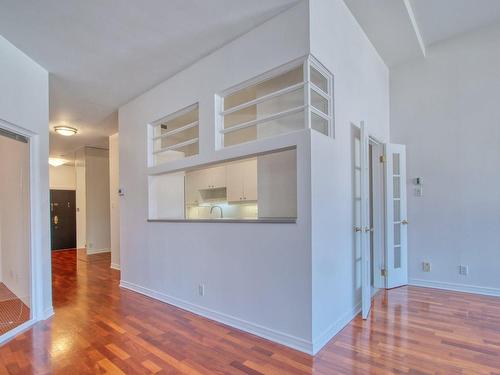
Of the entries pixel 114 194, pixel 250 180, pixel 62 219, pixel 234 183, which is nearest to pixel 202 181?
pixel 234 183

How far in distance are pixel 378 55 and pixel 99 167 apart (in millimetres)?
7684

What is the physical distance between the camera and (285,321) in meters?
2.53

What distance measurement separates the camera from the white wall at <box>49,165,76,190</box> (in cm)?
966

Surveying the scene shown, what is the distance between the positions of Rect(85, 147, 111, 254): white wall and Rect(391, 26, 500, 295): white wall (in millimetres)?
7668

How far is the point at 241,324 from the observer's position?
112 inches

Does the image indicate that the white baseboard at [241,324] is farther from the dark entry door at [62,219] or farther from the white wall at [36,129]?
the dark entry door at [62,219]

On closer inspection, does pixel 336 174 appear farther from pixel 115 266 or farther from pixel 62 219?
pixel 62 219

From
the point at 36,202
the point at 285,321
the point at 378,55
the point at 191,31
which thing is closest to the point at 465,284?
the point at 285,321

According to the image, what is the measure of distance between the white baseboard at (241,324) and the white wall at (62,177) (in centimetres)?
773

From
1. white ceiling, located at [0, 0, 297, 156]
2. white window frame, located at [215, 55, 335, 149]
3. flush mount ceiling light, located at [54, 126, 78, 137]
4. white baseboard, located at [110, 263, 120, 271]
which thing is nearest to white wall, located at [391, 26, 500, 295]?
white window frame, located at [215, 55, 335, 149]

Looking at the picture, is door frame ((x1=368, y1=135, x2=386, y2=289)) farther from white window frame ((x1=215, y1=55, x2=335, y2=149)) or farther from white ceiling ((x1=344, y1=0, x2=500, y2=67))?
white window frame ((x1=215, y1=55, x2=335, y2=149))

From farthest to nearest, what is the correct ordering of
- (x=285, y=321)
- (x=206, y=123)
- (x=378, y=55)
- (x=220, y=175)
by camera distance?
(x=220, y=175)
(x=378, y=55)
(x=206, y=123)
(x=285, y=321)

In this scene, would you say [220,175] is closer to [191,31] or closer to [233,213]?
[233,213]

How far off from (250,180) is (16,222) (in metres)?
3.33
